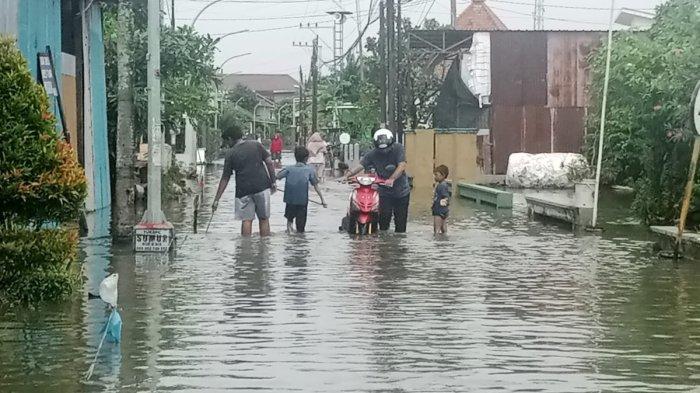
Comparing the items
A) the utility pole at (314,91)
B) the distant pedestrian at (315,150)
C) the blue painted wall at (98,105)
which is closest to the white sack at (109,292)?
the blue painted wall at (98,105)

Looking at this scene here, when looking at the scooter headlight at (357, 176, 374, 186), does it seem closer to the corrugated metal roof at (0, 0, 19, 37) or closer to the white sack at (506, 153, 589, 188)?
the corrugated metal roof at (0, 0, 19, 37)

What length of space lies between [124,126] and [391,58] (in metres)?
20.1

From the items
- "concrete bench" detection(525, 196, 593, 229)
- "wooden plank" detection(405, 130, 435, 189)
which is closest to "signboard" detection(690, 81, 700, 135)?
"concrete bench" detection(525, 196, 593, 229)

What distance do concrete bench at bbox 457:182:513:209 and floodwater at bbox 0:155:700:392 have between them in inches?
426

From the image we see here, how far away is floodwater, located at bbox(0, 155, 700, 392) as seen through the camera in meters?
7.60

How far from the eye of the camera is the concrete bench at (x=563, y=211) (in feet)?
67.4

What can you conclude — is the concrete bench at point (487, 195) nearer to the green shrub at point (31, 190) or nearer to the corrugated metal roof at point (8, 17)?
the corrugated metal roof at point (8, 17)

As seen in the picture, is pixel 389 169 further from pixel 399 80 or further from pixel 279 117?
pixel 279 117

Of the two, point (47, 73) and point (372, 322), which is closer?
point (372, 322)

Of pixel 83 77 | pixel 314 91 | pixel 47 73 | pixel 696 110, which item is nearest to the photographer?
pixel 696 110

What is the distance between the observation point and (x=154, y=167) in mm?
15586

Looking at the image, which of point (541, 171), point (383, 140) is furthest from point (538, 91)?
point (383, 140)

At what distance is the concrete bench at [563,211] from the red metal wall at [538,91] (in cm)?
1670

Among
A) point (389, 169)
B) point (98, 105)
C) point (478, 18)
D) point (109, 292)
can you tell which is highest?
point (478, 18)
